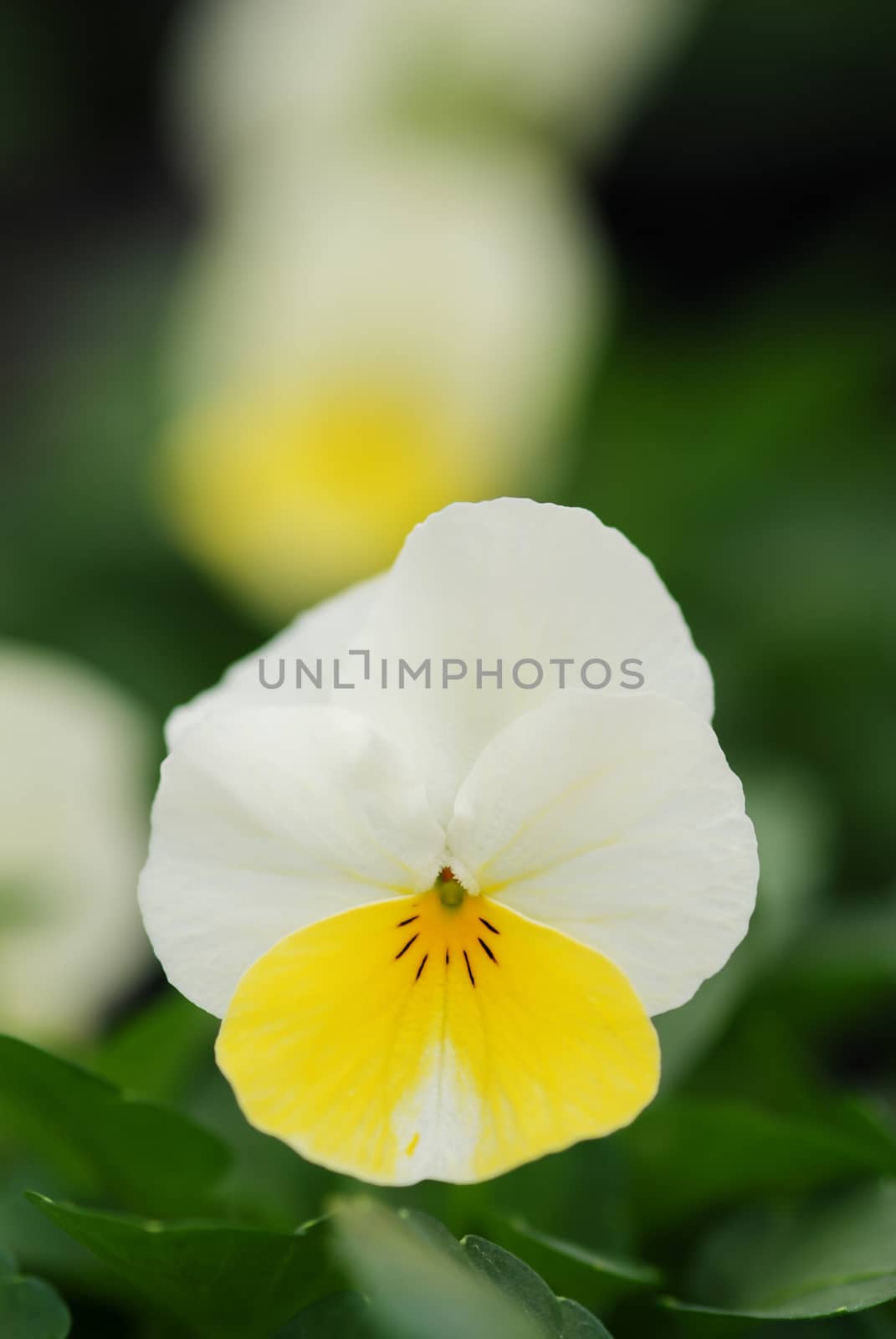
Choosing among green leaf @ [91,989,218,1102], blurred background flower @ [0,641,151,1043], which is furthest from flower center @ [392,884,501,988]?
blurred background flower @ [0,641,151,1043]

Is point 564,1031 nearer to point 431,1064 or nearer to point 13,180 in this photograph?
point 431,1064

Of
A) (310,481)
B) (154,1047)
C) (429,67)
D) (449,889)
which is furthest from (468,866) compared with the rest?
(429,67)

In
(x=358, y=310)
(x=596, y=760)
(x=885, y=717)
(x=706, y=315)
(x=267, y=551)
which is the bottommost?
(x=596, y=760)

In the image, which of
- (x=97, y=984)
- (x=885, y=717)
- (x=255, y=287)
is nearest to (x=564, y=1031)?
(x=97, y=984)

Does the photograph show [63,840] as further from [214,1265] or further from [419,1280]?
[419,1280]

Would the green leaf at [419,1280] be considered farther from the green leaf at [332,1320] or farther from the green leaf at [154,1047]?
the green leaf at [154,1047]

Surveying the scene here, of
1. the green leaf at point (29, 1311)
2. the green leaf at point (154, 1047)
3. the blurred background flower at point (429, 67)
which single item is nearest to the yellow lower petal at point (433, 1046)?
the green leaf at point (29, 1311)

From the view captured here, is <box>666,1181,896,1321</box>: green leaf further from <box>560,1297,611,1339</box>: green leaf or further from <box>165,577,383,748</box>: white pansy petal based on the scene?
<box>165,577,383,748</box>: white pansy petal
